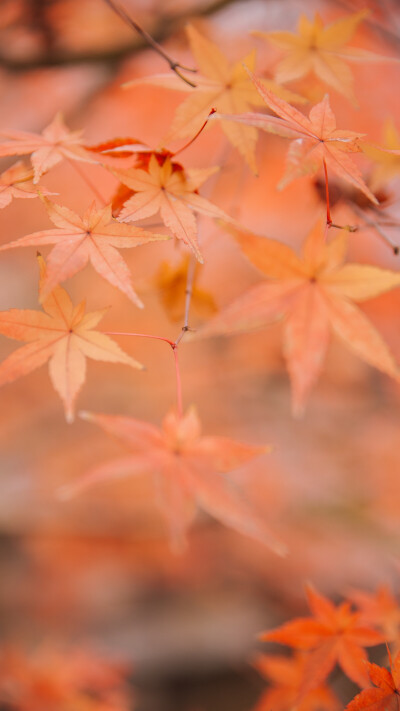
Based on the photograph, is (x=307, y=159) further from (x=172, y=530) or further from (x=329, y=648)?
(x=329, y=648)

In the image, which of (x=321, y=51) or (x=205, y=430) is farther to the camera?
(x=205, y=430)

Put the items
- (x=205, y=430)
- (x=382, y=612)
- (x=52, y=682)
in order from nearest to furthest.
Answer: (x=382, y=612)
(x=52, y=682)
(x=205, y=430)

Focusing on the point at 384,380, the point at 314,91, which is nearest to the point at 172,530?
the point at 314,91

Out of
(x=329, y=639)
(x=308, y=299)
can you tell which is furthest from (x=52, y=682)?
(x=308, y=299)

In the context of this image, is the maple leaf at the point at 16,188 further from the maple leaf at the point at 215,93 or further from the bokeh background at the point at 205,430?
the bokeh background at the point at 205,430

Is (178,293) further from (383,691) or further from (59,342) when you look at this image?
(383,691)

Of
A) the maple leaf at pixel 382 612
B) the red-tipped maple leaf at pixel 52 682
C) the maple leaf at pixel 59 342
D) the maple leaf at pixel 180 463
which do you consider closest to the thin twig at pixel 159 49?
the maple leaf at pixel 59 342
